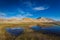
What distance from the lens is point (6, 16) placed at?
73.1 inches

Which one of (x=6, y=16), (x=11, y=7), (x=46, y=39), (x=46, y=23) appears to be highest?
(x=11, y=7)

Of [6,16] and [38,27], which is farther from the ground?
[6,16]

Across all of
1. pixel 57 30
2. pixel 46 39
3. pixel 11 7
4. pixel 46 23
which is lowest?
pixel 46 39

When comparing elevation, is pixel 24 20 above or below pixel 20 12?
below

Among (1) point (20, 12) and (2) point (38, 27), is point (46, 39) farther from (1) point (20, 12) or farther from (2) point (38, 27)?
(1) point (20, 12)

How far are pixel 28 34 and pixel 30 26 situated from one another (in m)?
0.14

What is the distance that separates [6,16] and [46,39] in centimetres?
76

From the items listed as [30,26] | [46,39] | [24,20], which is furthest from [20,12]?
[46,39]

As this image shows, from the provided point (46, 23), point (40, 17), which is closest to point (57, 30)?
point (46, 23)

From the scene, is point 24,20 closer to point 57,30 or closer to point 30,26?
point 30,26

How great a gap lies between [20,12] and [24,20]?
0.15 meters

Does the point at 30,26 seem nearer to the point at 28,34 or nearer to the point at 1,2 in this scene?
the point at 28,34

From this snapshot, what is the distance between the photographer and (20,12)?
6.15ft

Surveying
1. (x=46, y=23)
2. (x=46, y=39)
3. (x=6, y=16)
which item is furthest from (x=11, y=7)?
(x=46, y=39)
